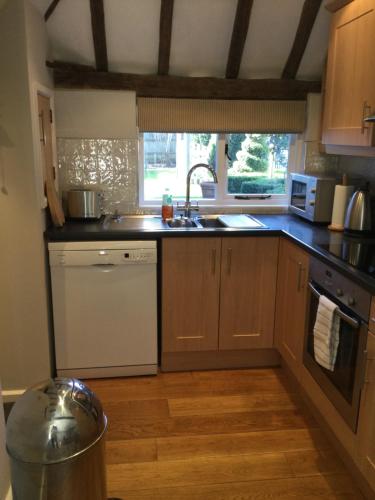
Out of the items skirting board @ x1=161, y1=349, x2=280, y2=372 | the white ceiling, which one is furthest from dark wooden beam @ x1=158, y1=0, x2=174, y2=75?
skirting board @ x1=161, y1=349, x2=280, y2=372

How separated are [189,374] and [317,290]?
1141 millimetres

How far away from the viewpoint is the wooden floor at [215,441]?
2.08 m

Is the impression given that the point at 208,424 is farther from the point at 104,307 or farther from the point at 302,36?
the point at 302,36

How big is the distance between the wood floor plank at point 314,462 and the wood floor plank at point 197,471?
0.14 ft

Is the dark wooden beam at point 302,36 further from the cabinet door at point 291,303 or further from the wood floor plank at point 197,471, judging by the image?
the wood floor plank at point 197,471

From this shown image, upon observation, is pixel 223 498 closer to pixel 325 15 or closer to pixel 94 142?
pixel 94 142

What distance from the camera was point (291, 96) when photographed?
10.9 ft

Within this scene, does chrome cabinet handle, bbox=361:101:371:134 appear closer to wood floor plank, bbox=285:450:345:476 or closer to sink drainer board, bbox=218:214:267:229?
sink drainer board, bbox=218:214:267:229

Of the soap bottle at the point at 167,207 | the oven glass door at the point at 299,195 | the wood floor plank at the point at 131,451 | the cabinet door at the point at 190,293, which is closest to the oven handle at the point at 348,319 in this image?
the cabinet door at the point at 190,293

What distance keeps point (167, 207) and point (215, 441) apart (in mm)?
1578

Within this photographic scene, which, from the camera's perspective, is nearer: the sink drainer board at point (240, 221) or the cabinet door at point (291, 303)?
the cabinet door at point (291, 303)

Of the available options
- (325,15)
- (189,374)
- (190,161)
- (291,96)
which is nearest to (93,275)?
(189,374)

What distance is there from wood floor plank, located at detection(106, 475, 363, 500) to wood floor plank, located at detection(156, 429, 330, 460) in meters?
0.21

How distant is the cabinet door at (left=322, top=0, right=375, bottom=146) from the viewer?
2389 mm
